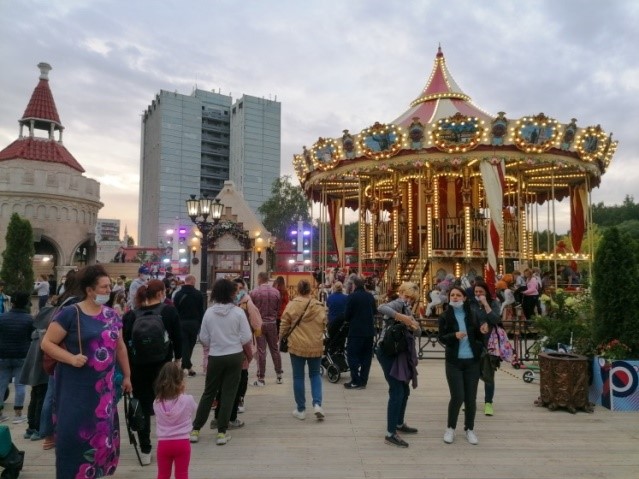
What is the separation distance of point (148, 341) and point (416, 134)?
1196 cm

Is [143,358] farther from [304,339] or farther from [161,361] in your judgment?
[304,339]

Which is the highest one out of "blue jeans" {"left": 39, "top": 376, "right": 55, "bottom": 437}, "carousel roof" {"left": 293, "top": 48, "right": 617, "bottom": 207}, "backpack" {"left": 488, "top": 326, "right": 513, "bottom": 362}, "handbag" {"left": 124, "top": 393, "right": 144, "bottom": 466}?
"carousel roof" {"left": 293, "top": 48, "right": 617, "bottom": 207}

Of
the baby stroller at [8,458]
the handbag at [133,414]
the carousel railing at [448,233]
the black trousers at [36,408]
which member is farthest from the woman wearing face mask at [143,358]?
the carousel railing at [448,233]

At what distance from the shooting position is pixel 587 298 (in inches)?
300

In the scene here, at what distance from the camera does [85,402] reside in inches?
121

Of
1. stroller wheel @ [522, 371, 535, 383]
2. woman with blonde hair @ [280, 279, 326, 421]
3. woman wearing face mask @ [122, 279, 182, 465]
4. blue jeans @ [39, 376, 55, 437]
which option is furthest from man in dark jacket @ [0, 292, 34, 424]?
stroller wheel @ [522, 371, 535, 383]

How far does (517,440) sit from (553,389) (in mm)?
1447

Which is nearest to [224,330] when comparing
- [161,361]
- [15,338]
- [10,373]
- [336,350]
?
[161,361]

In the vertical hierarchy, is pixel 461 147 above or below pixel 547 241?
above

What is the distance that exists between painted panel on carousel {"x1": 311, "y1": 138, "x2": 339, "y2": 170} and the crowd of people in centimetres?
1087

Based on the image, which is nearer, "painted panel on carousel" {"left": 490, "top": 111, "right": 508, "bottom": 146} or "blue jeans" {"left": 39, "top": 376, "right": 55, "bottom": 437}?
"blue jeans" {"left": 39, "top": 376, "right": 55, "bottom": 437}

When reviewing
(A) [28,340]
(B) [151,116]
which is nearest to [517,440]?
(A) [28,340]

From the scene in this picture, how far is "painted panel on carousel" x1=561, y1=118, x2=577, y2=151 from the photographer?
559 inches

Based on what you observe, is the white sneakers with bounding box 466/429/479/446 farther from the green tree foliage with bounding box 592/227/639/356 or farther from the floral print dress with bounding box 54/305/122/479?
the floral print dress with bounding box 54/305/122/479
